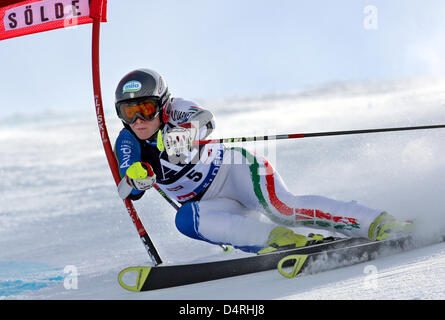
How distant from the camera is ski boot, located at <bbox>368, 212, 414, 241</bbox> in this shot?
304 cm

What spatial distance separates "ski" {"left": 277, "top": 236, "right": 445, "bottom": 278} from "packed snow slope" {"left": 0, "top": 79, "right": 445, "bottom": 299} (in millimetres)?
62

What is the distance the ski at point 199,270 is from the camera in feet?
9.72

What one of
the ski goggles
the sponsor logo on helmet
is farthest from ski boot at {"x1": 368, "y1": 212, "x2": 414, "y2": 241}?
the sponsor logo on helmet

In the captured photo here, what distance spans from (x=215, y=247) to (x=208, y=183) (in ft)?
3.02

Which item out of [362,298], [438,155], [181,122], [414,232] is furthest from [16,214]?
[362,298]

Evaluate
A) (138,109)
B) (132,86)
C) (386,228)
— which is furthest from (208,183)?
(386,228)

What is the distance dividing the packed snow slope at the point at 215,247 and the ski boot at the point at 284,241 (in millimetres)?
253

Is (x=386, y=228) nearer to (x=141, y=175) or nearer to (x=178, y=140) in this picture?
(x=178, y=140)

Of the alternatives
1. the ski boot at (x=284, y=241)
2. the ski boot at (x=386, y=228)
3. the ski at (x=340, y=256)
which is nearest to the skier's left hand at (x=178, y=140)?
the ski boot at (x=284, y=241)

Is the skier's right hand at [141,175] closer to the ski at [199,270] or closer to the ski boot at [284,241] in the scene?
the ski at [199,270]

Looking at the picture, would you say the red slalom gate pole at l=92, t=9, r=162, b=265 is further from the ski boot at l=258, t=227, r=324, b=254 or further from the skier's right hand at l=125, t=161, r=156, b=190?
the ski boot at l=258, t=227, r=324, b=254
